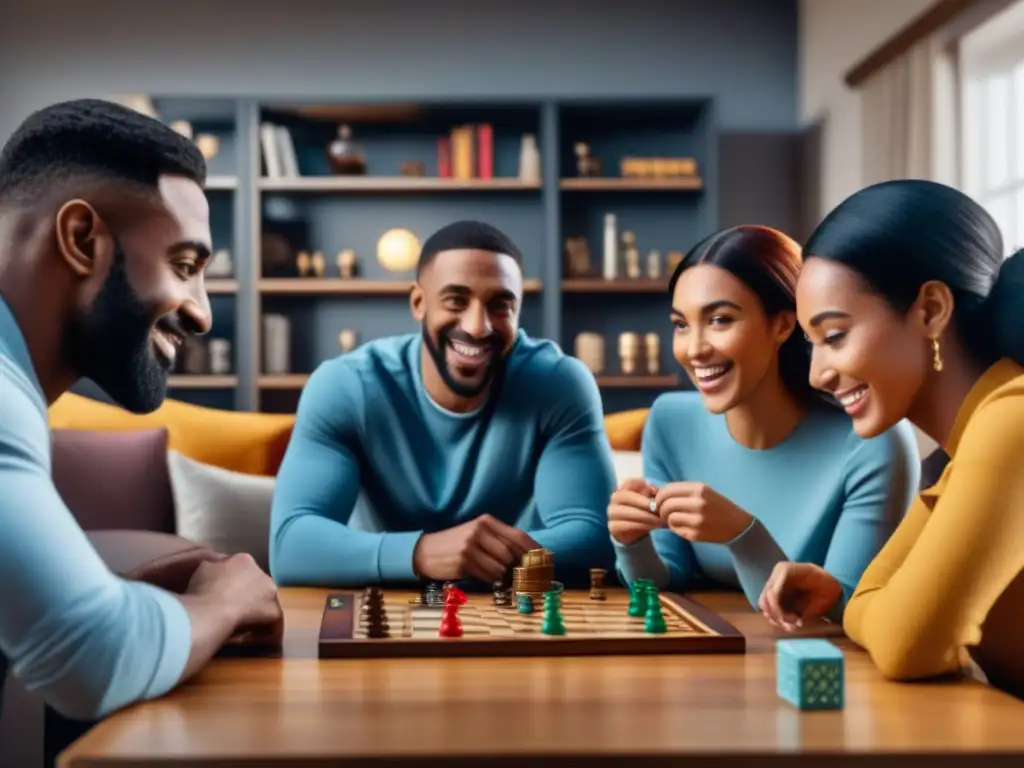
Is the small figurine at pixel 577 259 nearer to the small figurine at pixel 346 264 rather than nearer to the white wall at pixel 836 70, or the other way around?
the small figurine at pixel 346 264

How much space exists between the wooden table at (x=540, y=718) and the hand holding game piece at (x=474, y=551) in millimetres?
507

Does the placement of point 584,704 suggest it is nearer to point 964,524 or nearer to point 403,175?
point 964,524

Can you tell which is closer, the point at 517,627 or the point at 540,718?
the point at 540,718

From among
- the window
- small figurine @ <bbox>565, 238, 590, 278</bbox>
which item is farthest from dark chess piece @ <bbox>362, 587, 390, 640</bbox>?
small figurine @ <bbox>565, 238, 590, 278</bbox>

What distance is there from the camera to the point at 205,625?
124 centimetres

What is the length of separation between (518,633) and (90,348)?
1.97 feet

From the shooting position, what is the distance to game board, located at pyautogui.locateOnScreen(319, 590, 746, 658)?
1.38 m

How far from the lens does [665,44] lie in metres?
6.11

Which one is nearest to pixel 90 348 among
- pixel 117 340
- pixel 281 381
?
pixel 117 340

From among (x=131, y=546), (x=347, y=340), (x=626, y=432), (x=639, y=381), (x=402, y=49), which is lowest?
(x=131, y=546)

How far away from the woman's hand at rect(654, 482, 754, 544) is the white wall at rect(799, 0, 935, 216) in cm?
388

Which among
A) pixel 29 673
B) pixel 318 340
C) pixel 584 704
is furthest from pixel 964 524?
pixel 318 340

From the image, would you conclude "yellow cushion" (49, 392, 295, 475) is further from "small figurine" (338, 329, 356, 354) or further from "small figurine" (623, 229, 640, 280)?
"small figurine" (623, 229, 640, 280)

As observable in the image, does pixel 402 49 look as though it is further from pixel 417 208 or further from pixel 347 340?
pixel 347 340
